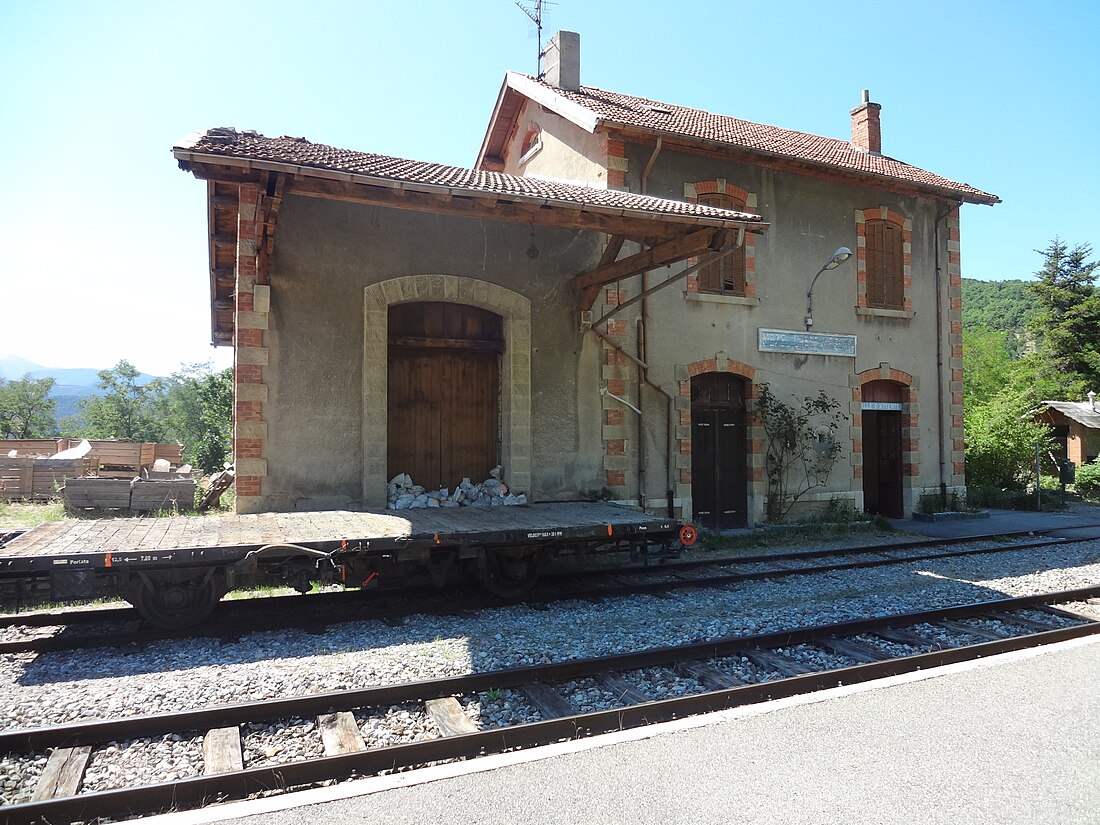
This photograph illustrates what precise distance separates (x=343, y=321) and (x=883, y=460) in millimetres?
10926

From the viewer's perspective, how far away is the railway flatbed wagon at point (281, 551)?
16.9 ft

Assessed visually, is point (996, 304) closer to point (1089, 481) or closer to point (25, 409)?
point (1089, 481)

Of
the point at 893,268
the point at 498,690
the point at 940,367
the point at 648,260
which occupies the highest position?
the point at 893,268

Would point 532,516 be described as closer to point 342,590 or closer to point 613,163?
point 342,590

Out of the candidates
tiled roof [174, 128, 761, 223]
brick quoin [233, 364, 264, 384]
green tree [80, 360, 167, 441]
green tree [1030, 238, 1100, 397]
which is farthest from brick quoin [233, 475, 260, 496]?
green tree [80, 360, 167, 441]

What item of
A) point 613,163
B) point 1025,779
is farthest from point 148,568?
point 613,163

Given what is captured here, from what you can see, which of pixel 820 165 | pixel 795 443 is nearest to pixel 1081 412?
pixel 795 443

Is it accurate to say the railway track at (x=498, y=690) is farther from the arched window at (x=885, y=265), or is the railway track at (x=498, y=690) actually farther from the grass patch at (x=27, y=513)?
the grass patch at (x=27, y=513)

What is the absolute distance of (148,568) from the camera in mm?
5277

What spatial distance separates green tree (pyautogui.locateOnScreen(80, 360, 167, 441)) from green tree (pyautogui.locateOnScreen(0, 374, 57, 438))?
3.90 metres

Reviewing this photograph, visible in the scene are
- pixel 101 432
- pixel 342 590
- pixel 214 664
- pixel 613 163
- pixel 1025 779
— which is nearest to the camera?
pixel 1025 779

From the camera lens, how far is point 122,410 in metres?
50.2

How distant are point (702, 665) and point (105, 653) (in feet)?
14.8

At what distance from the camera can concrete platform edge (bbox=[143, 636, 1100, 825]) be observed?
304 centimetres
